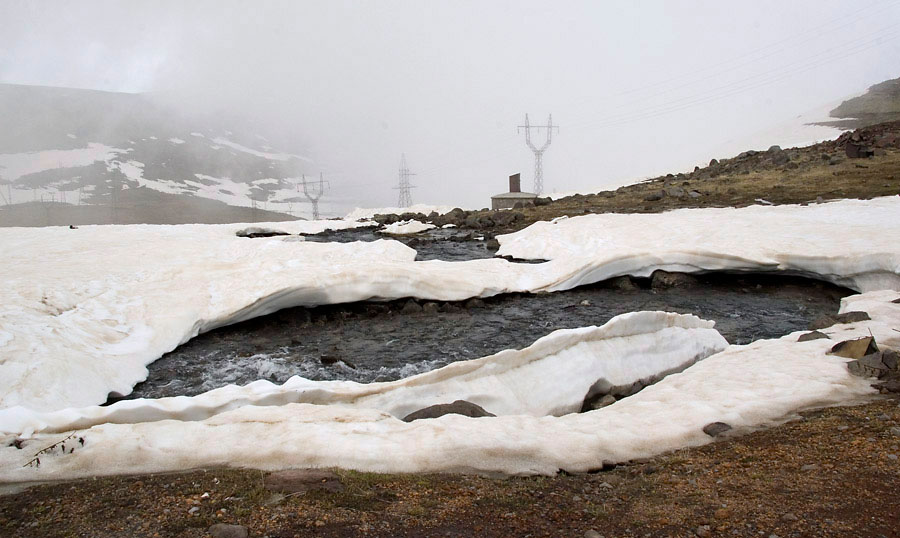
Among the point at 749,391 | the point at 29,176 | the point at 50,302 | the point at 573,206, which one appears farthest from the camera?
the point at 29,176

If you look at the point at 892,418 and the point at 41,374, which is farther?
the point at 41,374

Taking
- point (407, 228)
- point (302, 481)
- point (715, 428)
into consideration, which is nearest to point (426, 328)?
point (715, 428)

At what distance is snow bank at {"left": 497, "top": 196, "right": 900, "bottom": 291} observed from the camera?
1284 centimetres

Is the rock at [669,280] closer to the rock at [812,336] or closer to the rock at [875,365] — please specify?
the rock at [812,336]

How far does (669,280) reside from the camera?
47.3 ft

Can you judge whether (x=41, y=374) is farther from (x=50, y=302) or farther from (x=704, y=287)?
(x=704, y=287)

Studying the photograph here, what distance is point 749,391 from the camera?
623 centimetres

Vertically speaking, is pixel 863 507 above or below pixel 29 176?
below

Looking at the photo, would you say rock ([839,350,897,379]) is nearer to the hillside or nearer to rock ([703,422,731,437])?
rock ([703,422,731,437])

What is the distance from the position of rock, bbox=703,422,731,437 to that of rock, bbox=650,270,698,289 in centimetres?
946

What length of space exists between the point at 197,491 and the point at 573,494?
8.68ft

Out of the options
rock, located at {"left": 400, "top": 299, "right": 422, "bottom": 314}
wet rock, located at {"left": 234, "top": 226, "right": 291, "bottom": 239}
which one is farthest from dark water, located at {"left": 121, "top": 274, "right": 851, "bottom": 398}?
wet rock, located at {"left": 234, "top": 226, "right": 291, "bottom": 239}

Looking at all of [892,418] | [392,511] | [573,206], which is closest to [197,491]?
[392,511]

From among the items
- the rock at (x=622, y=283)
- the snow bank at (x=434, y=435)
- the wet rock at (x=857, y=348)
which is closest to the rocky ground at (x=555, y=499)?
the snow bank at (x=434, y=435)
